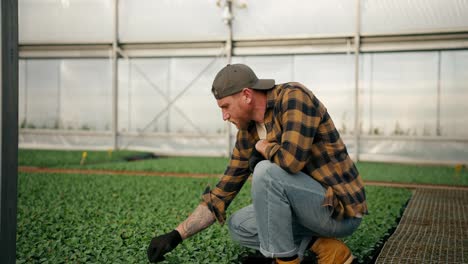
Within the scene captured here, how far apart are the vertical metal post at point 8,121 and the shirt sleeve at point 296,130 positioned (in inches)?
36.6

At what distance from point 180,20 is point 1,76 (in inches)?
366

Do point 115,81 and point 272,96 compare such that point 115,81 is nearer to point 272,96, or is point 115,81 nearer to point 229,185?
point 229,185

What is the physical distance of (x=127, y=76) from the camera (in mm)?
10836

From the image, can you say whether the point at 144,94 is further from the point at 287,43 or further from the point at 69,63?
the point at 287,43

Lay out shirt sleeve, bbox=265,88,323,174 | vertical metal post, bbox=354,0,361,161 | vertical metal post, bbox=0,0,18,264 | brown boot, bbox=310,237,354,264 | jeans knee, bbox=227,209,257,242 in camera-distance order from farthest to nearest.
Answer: vertical metal post, bbox=354,0,361,161 < jeans knee, bbox=227,209,257,242 < brown boot, bbox=310,237,354,264 < shirt sleeve, bbox=265,88,323,174 < vertical metal post, bbox=0,0,18,264

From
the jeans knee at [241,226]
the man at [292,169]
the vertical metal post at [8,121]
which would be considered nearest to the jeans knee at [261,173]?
the man at [292,169]

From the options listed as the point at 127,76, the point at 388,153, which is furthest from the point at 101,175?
the point at 388,153

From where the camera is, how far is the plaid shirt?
6.14ft

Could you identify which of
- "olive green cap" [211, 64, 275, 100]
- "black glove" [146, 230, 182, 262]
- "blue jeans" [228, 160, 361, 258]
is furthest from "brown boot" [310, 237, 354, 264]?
"olive green cap" [211, 64, 275, 100]

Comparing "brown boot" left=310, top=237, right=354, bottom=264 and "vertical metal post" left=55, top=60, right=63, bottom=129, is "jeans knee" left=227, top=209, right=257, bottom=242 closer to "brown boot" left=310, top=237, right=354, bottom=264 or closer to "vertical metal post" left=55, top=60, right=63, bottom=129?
"brown boot" left=310, top=237, right=354, bottom=264

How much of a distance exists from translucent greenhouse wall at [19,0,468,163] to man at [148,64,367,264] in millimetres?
7929

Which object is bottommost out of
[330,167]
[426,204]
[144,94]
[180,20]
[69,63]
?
[426,204]

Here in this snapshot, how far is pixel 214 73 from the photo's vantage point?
34.4ft

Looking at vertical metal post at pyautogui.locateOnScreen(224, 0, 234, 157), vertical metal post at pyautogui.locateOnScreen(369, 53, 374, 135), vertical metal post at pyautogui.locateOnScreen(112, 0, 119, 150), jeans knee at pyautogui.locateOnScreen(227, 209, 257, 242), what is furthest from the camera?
vertical metal post at pyautogui.locateOnScreen(112, 0, 119, 150)
